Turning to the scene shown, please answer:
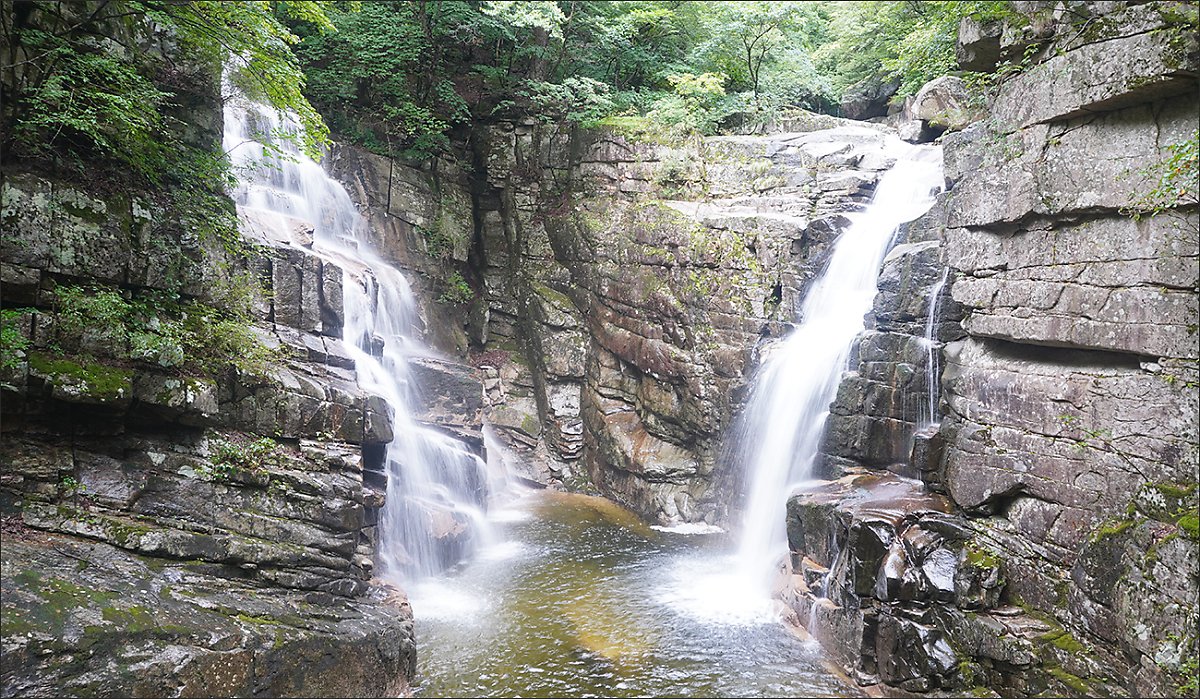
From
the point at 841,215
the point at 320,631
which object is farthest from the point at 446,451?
the point at 841,215

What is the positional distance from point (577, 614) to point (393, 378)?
655 centimetres

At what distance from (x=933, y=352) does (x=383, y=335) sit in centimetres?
1073

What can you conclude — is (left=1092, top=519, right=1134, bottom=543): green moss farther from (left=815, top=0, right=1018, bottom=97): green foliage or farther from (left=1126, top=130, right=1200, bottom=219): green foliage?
(left=815, top=0, right=1018, bottom=97): green foliage

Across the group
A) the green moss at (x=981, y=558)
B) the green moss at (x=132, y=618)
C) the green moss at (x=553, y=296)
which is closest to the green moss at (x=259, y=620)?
the green moss at (x=132, y=618)

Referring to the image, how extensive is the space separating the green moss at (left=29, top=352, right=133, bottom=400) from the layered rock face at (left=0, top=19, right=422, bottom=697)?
0.06 feet

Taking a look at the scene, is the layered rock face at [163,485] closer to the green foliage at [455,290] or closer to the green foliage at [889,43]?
the green foliage at [455,290]

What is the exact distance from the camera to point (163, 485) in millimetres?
7434

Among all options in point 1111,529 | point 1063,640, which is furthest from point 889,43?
point 1063,640

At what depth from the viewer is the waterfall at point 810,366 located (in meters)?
11.9

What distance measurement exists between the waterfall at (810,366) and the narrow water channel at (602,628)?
116 cm

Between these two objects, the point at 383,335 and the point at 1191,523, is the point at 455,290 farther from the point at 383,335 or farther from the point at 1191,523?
the point at 1191,523

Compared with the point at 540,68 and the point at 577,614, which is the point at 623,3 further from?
the point at 577,614

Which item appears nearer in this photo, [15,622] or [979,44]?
[15,622]

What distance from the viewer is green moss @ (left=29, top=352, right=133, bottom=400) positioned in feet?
21.9
